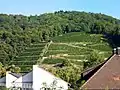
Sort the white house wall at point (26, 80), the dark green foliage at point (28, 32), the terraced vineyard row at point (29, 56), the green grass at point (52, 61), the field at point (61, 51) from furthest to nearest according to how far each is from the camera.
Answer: the dark green foliage at point (28, 32)
the field at point (61, 51)
the terraced vineyard row at point (29, 56)
the green grass at point (52, 61)
the white house wall at point (26, 80)

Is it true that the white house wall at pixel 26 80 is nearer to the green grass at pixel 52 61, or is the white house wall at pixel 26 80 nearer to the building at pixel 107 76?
the building at pixel 107 76

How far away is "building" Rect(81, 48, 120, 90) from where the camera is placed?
24.0m

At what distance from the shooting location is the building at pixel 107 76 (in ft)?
78.9

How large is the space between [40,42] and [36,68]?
111074mm

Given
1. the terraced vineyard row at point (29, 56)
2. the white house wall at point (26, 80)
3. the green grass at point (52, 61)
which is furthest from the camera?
the terraced vineyard row at point (29, 56)

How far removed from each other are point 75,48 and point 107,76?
106 meters

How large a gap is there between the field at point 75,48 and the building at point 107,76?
260 feet

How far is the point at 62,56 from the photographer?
120 meters

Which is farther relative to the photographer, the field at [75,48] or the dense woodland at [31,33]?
the dense woodland at [31,33]

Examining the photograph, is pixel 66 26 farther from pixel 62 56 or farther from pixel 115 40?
pixel 62 56

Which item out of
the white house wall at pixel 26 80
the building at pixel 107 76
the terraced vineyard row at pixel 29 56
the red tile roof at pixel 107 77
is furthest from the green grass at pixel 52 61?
the red tile roof at pixel 107 77

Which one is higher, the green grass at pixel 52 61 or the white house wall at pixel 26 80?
the green grass at pixel 52 61

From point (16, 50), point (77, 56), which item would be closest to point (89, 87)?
point (77, 56)

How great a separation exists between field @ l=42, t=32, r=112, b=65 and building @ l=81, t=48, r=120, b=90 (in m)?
79.1
